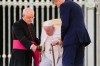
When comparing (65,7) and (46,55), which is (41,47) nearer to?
(46,55)

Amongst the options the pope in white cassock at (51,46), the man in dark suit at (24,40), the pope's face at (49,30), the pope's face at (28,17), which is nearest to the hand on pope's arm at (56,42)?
the pope in white cassock at (51,46)

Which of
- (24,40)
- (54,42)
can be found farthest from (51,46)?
(24,40)

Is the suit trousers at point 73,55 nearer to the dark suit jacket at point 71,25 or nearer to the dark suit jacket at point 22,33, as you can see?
the dark suit jacket at point 71,25

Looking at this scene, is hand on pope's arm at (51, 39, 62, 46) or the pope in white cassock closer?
hand on pope's arm at (51, 39, 62, 46)

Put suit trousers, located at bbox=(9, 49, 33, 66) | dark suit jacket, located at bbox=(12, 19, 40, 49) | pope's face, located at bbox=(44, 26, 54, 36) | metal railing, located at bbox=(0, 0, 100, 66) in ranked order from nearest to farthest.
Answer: pope's face, located at bbox=(44, 26, 54, 36)
dark suit jacket, located at bbox=(12, 19, 40, 49)
suit trousers, located at bbox=(9, 49, 33, 66)
metal railing, located at bbox=(0, 0, 100, 66)

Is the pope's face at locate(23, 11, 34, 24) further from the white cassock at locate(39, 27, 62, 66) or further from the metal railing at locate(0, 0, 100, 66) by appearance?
the metal railing at locate(0, 0, 100, 66)

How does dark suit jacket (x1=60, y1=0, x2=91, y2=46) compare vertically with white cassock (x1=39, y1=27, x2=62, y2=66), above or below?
above

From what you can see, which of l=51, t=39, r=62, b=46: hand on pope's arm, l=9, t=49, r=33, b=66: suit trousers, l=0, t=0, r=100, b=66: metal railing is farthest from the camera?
l=0, t=0, r=100, b=66: metal railing

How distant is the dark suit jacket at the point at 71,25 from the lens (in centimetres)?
619

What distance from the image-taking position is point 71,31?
20.4 ft

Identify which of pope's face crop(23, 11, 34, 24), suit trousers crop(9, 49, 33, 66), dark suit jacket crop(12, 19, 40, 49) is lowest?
suit trousers crop(9, 49, 33, 66)

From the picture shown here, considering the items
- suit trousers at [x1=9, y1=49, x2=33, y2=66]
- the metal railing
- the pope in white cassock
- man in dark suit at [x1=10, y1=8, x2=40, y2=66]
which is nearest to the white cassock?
the pope in white cassock

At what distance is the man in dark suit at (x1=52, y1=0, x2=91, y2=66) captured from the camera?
6.19m

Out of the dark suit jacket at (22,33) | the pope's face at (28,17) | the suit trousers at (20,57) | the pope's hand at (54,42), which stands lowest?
the suit trousers at (20,57)
